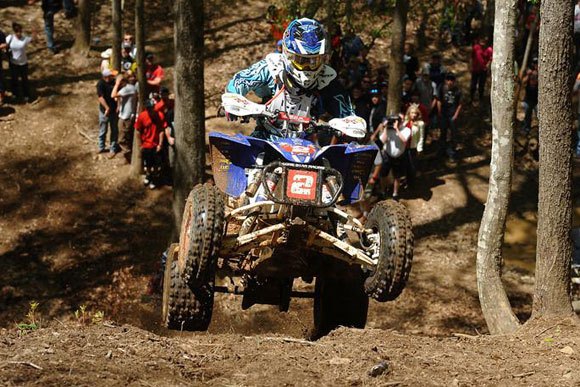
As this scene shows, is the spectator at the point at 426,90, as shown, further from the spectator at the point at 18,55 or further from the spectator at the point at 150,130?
the spectator at the point at 18,55

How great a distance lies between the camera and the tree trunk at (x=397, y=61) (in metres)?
18.0

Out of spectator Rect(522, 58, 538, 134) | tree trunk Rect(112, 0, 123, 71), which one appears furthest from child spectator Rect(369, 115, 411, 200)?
tree trunk Rect(112, 0, 123, 71)

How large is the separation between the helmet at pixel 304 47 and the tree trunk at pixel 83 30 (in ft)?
49.2

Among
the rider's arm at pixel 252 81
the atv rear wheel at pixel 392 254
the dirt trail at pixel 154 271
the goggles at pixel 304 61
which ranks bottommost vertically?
the dirt trail at pixel 154 271

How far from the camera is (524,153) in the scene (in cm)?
2077

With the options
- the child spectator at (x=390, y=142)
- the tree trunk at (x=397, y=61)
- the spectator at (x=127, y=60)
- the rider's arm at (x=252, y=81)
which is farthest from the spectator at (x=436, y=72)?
the rider's arm at (x=252, y=81)

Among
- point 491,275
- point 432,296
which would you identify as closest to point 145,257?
point 432,296

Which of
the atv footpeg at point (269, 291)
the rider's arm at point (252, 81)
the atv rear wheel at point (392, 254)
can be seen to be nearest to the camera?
the atv rear wheel at point (392, 254)

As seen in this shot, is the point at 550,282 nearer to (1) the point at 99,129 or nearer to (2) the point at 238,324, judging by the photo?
(2) the point at 238,324

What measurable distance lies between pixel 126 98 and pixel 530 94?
28.8 ft

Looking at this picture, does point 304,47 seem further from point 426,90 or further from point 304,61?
point 426,90

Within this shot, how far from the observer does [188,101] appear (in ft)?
46.9

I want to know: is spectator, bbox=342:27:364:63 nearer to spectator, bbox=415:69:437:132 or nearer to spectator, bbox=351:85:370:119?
spectator, bbox=415:69:437:132

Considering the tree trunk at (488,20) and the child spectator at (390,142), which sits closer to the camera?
the child spectator at (390,142)
